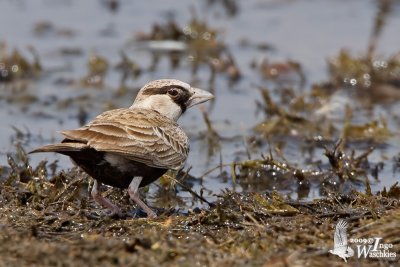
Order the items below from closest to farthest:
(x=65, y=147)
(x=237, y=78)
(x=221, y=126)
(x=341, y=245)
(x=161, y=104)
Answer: (x=341, y=245) → (x=65, y=147) → (x=161, y=104) → (x=221, y=126) → (x=237, y=78)

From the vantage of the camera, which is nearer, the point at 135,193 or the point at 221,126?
the point at 135,193

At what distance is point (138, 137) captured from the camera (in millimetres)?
7848

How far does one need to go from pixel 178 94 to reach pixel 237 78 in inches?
211

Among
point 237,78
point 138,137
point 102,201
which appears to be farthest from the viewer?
point 237,78

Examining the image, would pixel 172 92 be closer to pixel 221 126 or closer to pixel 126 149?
pixel 126 149

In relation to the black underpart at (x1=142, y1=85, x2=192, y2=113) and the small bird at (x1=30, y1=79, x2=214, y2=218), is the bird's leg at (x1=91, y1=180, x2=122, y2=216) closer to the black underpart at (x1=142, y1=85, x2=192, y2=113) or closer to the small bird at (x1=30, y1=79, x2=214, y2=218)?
the small bird at (x1=30, y1=79, x2=214, y2=218)

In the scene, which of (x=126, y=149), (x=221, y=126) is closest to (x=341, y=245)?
(x=126, y=149)

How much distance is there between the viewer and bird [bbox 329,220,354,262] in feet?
21.8

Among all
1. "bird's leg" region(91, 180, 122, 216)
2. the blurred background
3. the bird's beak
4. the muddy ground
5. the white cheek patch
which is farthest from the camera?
the blurred background

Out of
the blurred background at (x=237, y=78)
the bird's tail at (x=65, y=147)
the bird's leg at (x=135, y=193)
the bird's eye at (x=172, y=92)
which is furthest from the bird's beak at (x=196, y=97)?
the bird's tail at (x=65, y=147)

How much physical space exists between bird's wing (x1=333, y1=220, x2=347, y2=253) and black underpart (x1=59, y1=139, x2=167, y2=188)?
5.44 feet

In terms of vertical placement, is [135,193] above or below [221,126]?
above

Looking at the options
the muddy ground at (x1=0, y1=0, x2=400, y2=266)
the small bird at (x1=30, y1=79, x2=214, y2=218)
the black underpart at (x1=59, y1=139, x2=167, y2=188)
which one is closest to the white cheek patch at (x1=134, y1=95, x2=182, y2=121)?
the small bird at (x1=30, y1=79, x2=214, y2=218)

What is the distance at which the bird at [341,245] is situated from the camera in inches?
262
